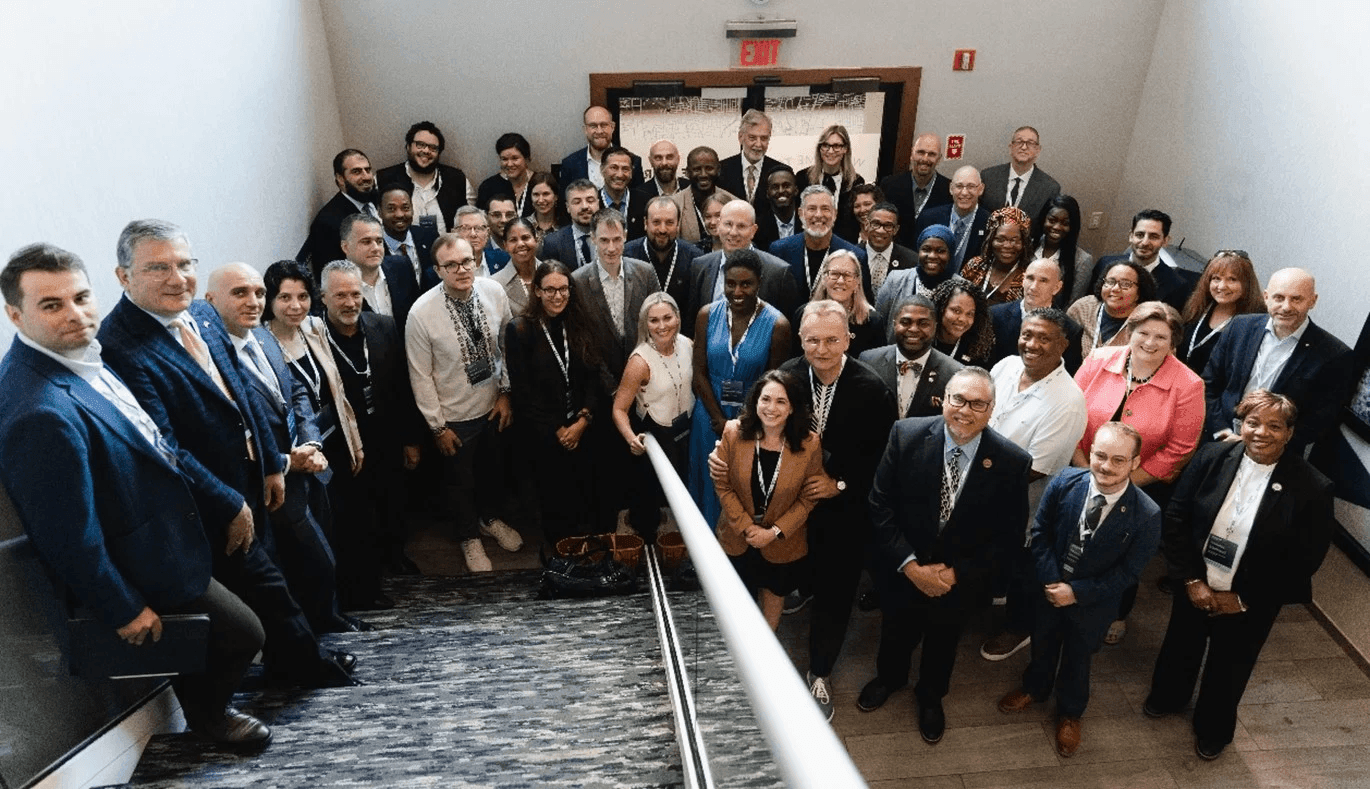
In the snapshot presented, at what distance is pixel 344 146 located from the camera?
7.06m

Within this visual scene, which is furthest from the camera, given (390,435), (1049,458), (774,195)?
(774,195)

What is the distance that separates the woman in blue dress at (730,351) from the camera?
4234 mm

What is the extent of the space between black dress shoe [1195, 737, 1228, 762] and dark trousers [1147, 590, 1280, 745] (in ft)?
0.05

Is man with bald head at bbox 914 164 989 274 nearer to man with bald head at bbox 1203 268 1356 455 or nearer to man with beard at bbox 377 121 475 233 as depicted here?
man with bald head at bbox 1203 268 1356 455

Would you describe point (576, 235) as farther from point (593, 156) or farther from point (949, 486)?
point (949, 486)

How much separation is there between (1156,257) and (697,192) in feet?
9.99

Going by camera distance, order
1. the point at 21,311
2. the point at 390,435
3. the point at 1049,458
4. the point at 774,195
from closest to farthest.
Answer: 1. the point at 21,311
2. the point at 1049,458
3. the point at 390,435
4. the point at 774,195

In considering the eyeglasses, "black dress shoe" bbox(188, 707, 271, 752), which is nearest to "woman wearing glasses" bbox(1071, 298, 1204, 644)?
the eyeglasses

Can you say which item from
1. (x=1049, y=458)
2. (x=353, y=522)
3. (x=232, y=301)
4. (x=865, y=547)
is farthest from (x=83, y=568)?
(x=1049, y=458)

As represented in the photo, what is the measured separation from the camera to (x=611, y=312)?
4.79 m

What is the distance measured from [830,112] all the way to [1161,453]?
4.47 m

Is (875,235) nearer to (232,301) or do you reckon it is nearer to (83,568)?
(232,301)

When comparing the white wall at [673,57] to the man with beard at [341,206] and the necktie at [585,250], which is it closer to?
the man with beard at [341,206]

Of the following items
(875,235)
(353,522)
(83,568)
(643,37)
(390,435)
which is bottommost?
(353,522)
